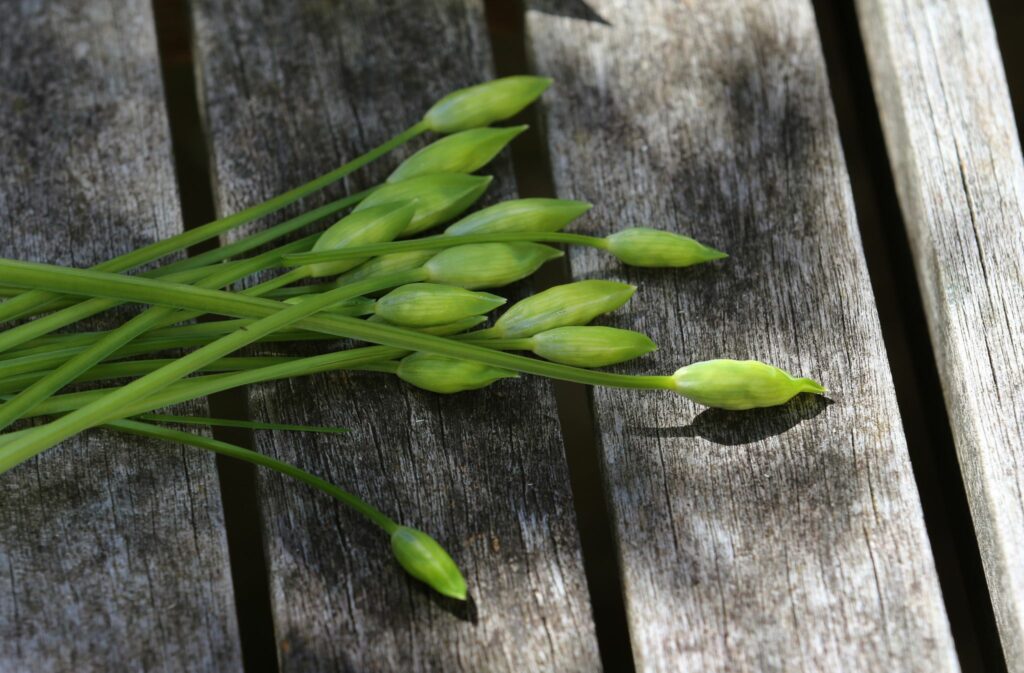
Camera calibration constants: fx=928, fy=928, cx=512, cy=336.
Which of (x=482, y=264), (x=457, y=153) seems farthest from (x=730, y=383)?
(x=457, y=153)

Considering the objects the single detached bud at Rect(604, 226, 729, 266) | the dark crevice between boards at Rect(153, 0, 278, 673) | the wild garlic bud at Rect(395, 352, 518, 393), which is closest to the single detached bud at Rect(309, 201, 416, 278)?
the wild garlic bud at Rect(395, 352, 518, 393)

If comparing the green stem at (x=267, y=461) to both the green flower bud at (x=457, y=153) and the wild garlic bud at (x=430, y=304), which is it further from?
the green flower bud at (x=457, y=153)

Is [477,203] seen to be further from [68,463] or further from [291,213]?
[68,463]

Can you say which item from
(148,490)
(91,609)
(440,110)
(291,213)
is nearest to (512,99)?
(440,110)

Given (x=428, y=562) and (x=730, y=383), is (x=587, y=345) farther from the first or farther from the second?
(x=428, y=562)

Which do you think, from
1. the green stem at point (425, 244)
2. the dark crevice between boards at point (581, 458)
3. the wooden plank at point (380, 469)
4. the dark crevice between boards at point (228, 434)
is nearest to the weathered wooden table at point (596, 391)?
the wooden plank at point (380, 469)
